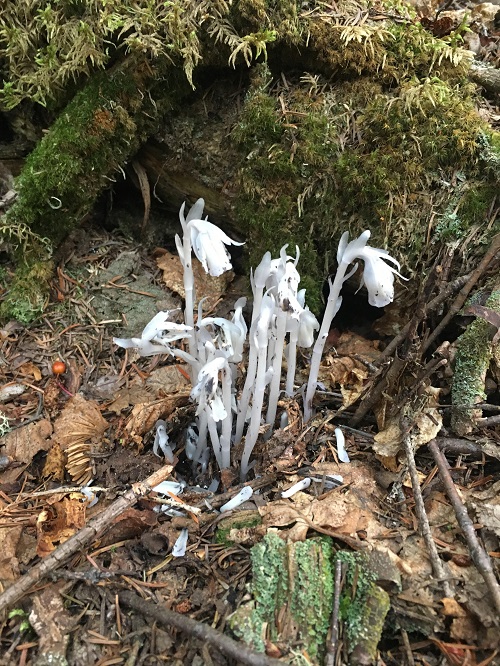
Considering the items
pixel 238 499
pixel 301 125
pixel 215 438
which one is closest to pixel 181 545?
pixel 238 499

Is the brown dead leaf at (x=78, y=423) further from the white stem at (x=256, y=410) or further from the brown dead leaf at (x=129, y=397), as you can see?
the white stem at (x=256, y=410)

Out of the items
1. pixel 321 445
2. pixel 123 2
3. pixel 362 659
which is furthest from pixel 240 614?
pixel 123 2

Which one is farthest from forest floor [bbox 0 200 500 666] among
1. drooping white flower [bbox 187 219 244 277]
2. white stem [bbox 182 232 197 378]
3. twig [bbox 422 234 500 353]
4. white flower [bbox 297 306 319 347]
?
drooping white flower [bbox 187 219 244 277]

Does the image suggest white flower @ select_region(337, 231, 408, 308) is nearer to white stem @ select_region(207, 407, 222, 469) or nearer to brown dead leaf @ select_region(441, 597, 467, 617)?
white stem @ select_region(207, 407, 222, 469)

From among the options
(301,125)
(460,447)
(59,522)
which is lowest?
(59,522)

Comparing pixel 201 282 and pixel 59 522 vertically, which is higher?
pixel 201 282

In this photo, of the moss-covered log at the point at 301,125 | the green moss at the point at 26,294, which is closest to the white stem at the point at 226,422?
the moss-covered log at the point at 301,125

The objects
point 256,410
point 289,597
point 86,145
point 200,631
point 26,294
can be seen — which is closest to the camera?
point 200,631

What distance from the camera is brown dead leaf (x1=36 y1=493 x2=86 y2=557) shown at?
191cm

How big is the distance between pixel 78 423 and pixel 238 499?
3.27 ft

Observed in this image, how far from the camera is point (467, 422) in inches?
84.8

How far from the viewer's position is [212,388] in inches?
72.7

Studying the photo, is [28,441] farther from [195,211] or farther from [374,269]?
[374,269]

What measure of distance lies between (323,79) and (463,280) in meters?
1.34
